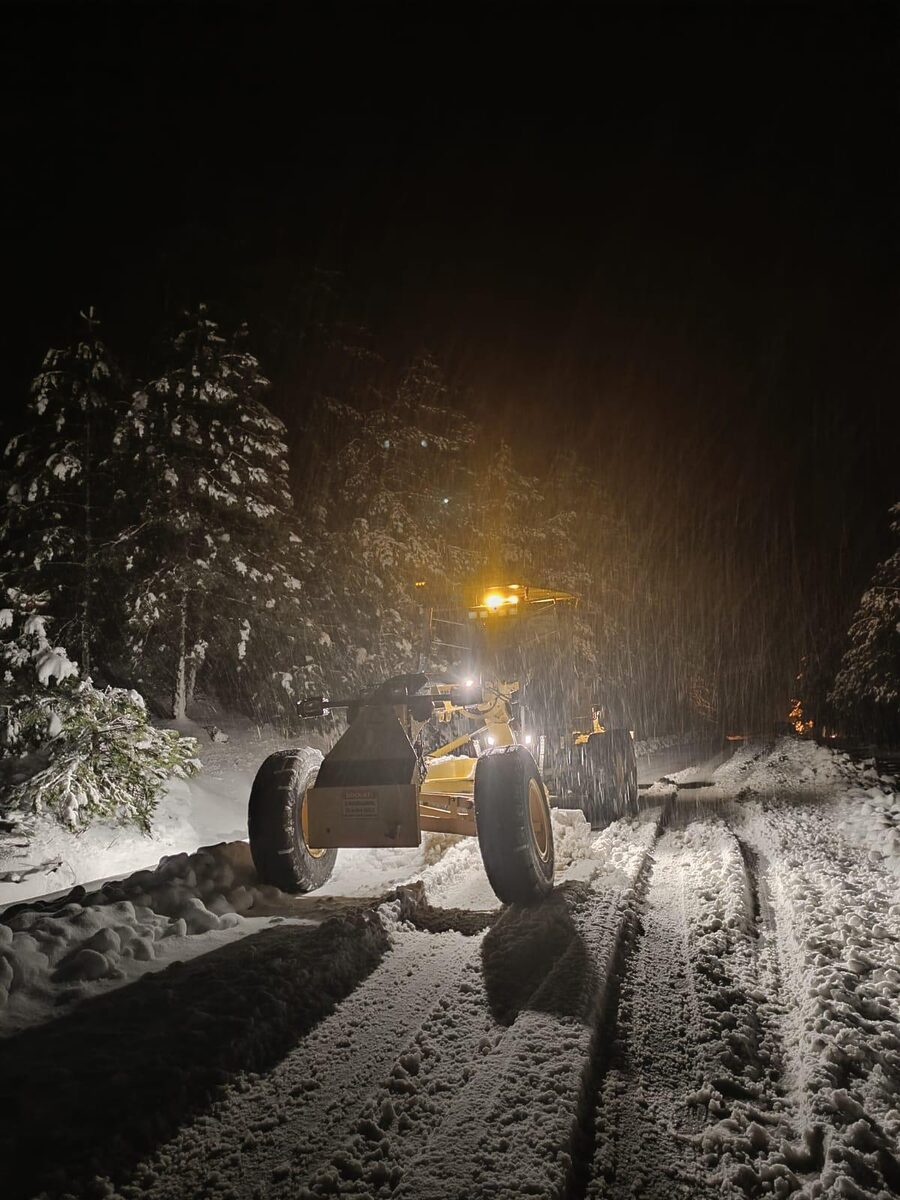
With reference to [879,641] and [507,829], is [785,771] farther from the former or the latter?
[507,829]

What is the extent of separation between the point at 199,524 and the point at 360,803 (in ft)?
28.1

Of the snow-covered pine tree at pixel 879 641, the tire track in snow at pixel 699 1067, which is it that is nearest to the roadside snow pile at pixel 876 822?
the tire track in snow at pixel 699 1067

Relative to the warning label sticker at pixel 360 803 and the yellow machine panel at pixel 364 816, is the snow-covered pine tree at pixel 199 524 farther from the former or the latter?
the warning label sticker at pixel 360 803

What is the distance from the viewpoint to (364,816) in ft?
16.9

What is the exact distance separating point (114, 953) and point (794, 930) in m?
4.54

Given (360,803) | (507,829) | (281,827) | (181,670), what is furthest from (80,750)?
(507,829)

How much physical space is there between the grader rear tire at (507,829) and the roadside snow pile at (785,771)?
327 inches

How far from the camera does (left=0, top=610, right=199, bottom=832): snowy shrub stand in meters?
7.41

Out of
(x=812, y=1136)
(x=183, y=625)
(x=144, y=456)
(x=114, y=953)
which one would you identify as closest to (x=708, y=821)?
(x=812, y=1136)

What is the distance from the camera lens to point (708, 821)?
8.88m

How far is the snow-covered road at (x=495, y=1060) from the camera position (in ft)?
8.09

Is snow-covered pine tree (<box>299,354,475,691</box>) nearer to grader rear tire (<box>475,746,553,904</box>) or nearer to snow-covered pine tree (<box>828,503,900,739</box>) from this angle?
grader rear tire (<box>475,746,553,904</box>)

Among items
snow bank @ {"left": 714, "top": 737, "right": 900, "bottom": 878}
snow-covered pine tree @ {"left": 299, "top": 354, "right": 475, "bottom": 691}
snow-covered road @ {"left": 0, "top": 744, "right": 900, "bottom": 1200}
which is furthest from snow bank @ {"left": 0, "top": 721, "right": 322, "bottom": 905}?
snow bank @ {"left": 714, "top": 737, "right": 900, "bottom": 878}

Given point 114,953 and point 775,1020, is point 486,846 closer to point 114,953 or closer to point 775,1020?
point 775,1020
